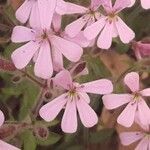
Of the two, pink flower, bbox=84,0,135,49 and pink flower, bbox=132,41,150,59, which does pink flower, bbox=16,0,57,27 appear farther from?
pink flower, bbox=132,41,150,59

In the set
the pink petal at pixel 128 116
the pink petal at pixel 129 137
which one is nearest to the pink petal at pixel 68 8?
the pink petal at pixel 128 116

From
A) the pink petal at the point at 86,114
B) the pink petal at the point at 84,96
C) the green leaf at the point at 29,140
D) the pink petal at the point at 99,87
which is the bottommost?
the green leaf at the point at 29,140

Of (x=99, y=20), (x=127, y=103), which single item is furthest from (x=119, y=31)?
(x=127, y=103)

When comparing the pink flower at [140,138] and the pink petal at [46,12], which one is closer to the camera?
the pink petal at [46,12]

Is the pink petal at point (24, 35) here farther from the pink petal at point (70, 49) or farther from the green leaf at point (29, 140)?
the green leaf at point (29, 140)

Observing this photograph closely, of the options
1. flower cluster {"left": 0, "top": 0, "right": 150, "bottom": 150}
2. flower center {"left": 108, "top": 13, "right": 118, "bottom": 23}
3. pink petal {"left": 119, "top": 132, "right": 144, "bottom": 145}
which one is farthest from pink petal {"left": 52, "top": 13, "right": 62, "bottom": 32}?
pink petal {"left": 119, "top": 132, "right": 144, "bottom": 145}

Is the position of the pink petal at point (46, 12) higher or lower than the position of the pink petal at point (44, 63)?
higher

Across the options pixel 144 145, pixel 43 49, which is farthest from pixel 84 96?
pixel 144 145
